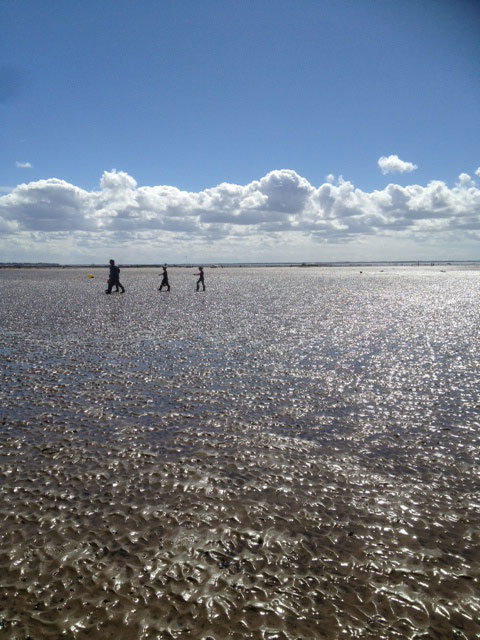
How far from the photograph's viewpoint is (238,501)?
5641mm

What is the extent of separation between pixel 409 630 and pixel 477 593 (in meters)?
0.95

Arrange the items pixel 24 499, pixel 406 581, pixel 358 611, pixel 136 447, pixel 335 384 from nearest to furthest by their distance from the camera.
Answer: pixel 358 611, pixel 406 581, pixel 24 499, pixel 136 447, pixel 335 384

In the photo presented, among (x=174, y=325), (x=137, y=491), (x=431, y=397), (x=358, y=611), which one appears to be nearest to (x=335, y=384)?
(x=431, y=397)

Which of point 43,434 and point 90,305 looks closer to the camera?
point 43,434

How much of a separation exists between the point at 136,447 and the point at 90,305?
24.9 metres

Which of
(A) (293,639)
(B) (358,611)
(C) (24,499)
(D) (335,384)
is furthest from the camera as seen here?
(D) (335,384)

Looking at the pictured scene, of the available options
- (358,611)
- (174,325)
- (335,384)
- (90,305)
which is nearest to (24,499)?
(358,611)

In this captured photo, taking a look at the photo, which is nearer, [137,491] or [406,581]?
[406,581]

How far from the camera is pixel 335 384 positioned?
436 inches

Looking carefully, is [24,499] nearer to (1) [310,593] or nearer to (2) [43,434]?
(2) [43,434]

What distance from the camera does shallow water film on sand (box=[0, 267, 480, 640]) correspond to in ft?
12.7

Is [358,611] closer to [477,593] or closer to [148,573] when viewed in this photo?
[477,593]

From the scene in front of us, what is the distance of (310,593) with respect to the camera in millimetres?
4066

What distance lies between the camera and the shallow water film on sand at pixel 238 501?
3.87m
